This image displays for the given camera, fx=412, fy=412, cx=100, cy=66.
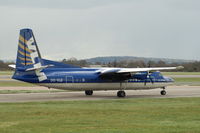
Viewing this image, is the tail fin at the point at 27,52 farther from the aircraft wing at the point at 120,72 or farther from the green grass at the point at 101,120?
the green grass at the point at 101,120

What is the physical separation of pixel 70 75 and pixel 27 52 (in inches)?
182

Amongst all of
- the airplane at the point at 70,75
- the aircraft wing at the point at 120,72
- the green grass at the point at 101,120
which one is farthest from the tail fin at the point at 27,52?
the green grass at the point at 101,120

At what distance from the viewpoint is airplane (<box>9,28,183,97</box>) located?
116 ft

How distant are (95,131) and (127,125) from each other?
2.39 metres

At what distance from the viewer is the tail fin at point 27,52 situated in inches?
1391

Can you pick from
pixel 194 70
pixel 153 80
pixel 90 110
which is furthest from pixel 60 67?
pixel 194 70

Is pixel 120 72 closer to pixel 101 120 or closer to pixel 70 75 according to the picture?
pixel 70 75

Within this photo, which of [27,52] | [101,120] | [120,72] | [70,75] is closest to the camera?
[101,120]

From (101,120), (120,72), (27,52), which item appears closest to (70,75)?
(27,52)

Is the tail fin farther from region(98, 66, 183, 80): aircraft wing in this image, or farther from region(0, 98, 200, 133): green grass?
region(0, 98, 200, 133): green grass

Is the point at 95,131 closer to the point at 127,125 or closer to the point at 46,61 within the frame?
the point at 127,125

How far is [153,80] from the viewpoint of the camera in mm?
42312

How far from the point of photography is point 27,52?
3544cm

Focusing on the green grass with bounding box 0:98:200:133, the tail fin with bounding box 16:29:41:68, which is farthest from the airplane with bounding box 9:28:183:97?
the green grass with bounding box 0:98:200:133
